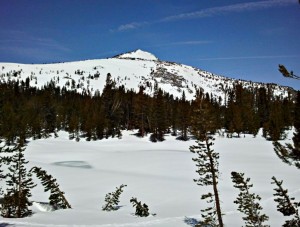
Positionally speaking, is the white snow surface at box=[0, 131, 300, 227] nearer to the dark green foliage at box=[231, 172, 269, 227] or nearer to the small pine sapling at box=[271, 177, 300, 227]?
the dark green foliage at box=[231, 172, 269, 227]

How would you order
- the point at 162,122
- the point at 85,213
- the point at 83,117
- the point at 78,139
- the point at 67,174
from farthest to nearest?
1. the point at 83,117
2. the point at 78,139
3. the point at 162,122
4. the point at 67,174
5. the point at 85,213

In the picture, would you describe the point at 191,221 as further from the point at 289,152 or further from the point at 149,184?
the point at 289,152

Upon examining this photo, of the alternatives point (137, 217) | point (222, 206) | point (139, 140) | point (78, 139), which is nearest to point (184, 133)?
point (139, 140)

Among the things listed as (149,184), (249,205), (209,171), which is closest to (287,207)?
(249,205)

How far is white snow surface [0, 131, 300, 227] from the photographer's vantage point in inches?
908

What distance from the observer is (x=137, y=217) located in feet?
78.7

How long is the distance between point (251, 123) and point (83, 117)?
180ft

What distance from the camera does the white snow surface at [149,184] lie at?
2306 centimetres

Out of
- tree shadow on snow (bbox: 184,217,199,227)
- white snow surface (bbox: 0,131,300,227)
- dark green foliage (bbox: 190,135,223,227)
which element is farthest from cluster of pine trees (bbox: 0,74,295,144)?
dark green foliage (bbox: 190,135,223,227)

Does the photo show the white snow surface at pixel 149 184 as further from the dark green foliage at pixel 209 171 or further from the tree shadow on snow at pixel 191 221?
the dark green foliage at pixel 209 171

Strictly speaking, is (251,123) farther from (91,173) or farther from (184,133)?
(91,173)

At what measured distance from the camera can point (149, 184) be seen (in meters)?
37.8

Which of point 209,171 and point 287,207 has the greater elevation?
point 209,171

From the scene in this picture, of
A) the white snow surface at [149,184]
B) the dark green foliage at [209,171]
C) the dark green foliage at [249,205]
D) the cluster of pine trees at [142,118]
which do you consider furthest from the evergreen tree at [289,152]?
the cluster of pine trees at [142,118]
